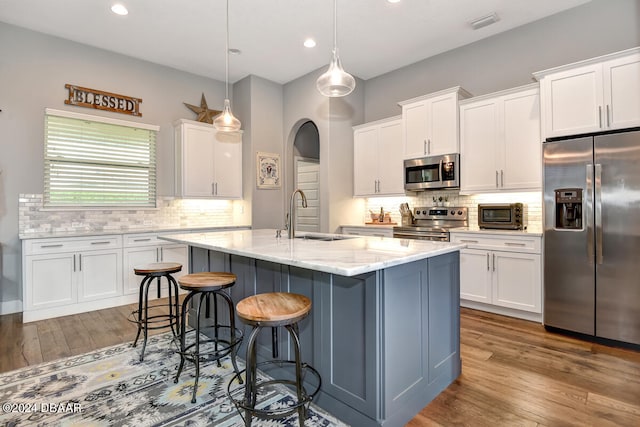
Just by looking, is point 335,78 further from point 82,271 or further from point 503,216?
point 82,271

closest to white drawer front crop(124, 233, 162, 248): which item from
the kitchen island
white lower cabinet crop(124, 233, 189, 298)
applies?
white lower cabinet crop(124, 233, 189, 298)

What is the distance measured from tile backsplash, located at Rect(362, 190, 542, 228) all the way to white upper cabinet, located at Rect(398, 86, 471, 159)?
0.66 metres

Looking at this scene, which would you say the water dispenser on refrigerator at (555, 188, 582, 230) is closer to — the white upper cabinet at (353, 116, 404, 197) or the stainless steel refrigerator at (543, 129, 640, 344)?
the stainless steel refrigerator at (543, 129, 640, 344)

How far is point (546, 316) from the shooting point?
318 centimetres

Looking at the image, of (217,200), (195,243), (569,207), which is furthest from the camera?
(217,200)

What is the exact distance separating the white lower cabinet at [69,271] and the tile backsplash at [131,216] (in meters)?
0.53

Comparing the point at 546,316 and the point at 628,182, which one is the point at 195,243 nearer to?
the point at 546,316

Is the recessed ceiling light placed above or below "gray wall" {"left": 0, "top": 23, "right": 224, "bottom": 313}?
above

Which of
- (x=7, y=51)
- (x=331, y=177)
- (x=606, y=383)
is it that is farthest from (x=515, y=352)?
(x=7, y=51)

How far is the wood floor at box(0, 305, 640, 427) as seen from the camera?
1906 mm

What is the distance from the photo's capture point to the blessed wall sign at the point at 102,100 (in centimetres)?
421

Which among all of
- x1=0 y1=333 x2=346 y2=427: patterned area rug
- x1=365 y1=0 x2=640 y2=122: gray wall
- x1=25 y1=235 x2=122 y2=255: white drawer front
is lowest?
x1=0 y1=333 x2=346 y2=427: patterned area rug

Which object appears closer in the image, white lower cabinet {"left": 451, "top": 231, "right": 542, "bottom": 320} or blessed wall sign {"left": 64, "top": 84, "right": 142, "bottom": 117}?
white lower cabinet {"left": 451, "top": 231, "right": 542, "bottom": 320}

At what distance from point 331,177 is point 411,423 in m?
3.63
